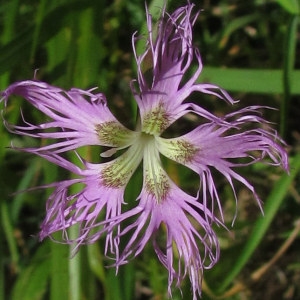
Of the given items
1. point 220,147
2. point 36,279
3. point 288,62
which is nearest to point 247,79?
point 288,62

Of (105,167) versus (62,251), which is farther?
(62,251)

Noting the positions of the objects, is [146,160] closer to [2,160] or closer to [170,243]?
[170,243]

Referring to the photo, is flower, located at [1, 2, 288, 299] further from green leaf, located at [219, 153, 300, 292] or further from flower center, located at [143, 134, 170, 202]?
green leaf, located at [219, 153, 300, 292]

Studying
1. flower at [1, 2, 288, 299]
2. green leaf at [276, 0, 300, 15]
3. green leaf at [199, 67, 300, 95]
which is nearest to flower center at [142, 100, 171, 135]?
flower at [1, 2, 288, 299]

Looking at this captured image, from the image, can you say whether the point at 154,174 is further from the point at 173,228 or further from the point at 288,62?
the point at 288,62

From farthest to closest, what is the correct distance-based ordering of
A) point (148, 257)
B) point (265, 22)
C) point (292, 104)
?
1. point (292, 104)
2. point (265, 22)
3. point (148, 257)

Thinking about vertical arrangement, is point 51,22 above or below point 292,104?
above

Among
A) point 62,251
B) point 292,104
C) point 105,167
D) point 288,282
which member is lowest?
point 288,282

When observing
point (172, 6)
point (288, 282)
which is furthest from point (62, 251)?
point (288, 282)
